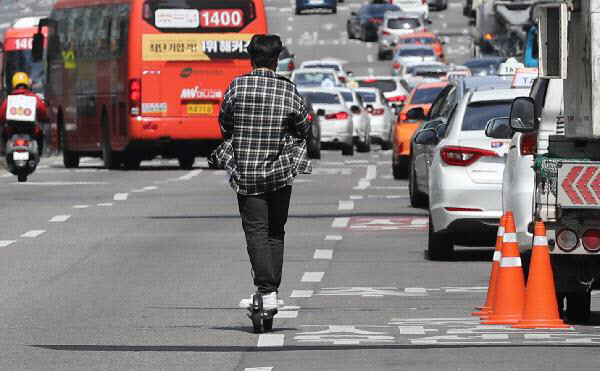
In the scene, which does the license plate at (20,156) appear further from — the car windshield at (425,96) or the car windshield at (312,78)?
the car windshield at (312,78)

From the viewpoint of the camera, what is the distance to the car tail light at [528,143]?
1408 cm

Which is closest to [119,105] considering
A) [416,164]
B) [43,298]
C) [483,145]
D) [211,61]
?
[211,61]

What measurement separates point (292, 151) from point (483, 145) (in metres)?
5.63

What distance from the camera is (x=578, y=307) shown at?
12.9m

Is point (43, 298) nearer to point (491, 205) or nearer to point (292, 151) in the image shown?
point (292, 151)

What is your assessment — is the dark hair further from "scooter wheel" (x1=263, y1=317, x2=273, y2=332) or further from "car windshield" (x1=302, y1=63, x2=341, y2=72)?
"car windshield" (x1=302, y1=63, x2=341, y2=72)

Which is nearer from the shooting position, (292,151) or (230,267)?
(292,151)

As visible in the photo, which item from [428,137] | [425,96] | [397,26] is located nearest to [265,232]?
[428,137]

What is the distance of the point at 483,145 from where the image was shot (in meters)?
18.1

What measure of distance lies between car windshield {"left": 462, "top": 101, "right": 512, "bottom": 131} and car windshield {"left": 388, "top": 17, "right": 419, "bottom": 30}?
6912 cm

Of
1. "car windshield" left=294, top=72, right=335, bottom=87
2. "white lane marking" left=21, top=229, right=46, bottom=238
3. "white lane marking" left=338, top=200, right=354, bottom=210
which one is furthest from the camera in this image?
"car windshield" left=294, top=72, right=335, bottom=87

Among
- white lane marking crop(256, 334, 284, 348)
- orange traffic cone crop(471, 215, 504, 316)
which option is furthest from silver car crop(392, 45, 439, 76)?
white lane marking crop(256, 334, 284, 348)

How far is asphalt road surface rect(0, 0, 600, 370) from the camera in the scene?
11102 millimetres

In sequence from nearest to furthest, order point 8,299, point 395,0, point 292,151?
point 292,151, point 8,299, point 395,0
